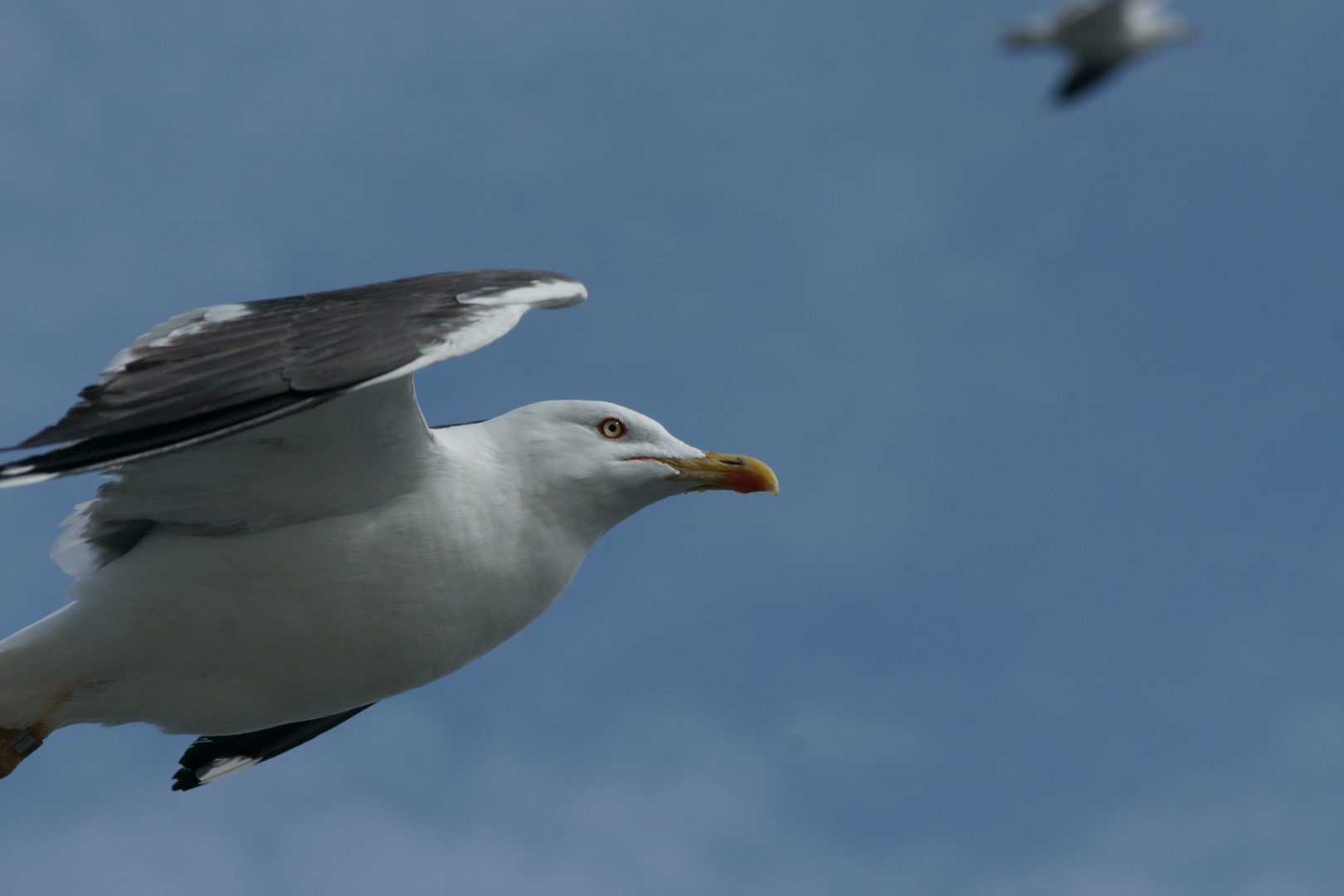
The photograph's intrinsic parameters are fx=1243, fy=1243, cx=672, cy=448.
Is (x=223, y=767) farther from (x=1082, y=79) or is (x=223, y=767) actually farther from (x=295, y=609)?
(x=1082, y=79)

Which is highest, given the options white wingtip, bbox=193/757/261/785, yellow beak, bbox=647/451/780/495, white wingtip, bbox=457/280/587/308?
yellow beak, bbox=647/451/780/495

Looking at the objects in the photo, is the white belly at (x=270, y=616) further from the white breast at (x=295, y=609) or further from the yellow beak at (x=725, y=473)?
the yellow beak at (x=725, y=473)

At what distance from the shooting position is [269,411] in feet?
13.9

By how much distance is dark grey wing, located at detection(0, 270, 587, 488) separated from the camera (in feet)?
13.3

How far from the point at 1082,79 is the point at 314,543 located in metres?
4.43

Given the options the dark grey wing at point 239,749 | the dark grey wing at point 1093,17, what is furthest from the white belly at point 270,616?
the dark grey wing at point 1093,17

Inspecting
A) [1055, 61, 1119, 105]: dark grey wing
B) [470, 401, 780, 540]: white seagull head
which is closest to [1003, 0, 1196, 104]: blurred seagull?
[1055, 61, 1119, 105]: dark grey wing

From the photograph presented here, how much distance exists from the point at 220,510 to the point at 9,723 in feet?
5.26

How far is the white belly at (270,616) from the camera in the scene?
546 centimetres

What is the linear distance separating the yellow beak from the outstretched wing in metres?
1.37

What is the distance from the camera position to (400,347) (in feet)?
14.8

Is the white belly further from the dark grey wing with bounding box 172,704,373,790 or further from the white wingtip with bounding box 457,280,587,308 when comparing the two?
the dark grey wing with bounding box 172,704,373,790

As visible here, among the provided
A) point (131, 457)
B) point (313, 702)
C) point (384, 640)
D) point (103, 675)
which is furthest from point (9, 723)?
point (131, 457)

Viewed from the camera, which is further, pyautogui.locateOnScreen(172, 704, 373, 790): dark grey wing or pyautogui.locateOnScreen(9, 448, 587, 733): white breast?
pyautogui.locateOnScreen(172, 704, 373, 790): dark grey wing
